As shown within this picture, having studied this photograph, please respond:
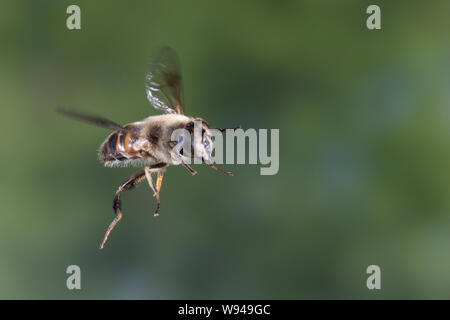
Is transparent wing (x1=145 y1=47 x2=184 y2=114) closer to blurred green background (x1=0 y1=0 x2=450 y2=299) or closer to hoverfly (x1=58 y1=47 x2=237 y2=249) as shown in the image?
hoverfly (x1=58 y1=47 x2=237 y2=249)

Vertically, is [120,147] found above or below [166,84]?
below

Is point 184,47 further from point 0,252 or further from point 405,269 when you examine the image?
point 405,269

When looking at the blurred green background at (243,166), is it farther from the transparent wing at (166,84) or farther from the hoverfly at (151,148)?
the hoverfly at (151,148)

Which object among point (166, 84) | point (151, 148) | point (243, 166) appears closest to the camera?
point (151, 148)

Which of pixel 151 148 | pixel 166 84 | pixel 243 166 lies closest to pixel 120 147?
pixel 151 148

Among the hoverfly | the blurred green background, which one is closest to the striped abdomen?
the hoverfly

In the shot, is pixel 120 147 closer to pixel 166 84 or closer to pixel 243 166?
pixel 166 84
